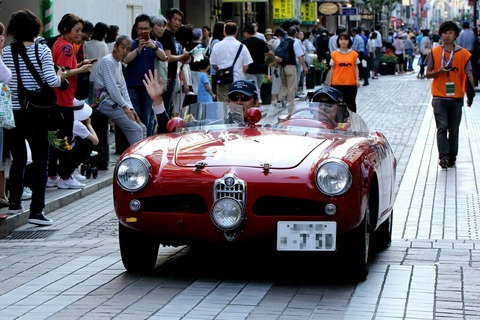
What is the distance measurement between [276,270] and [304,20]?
1860 inches

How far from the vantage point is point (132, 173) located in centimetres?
738

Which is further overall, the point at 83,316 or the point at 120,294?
the point at 120,294

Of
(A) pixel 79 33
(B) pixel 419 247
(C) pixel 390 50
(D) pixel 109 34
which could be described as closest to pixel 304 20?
(C) pixel 390 50

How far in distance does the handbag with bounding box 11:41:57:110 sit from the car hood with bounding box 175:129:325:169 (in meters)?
2.39

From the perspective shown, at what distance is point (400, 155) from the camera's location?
635 inches

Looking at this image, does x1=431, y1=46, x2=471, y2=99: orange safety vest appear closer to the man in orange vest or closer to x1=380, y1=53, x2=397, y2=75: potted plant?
the man in orange vest

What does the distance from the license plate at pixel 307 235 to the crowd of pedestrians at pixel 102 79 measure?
87.1 inches

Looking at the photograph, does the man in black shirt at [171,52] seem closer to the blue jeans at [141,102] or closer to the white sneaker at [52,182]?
the blue jeans at [141,102]

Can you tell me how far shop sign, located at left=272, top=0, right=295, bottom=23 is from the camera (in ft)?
150

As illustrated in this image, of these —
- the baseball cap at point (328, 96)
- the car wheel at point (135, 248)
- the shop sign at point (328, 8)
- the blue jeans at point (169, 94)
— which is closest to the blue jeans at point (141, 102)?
the blue jeans at point (169, 94)

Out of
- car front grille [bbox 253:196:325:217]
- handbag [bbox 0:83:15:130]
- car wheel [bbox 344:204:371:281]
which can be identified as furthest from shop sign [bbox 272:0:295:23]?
car front grille [bbox 253:196:325:217]

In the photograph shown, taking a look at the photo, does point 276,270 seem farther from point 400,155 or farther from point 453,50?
point 400,155

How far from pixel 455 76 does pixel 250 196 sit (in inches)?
317

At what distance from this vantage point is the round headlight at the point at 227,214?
7000 millimetres
